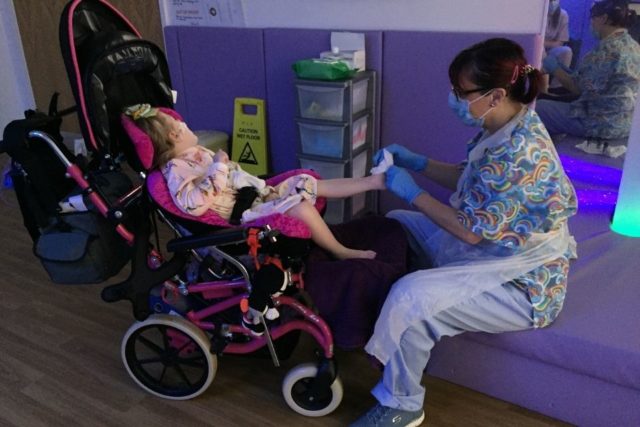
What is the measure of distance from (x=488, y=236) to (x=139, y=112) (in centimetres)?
116

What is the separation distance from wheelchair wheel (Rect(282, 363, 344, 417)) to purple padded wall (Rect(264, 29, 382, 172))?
1488mm

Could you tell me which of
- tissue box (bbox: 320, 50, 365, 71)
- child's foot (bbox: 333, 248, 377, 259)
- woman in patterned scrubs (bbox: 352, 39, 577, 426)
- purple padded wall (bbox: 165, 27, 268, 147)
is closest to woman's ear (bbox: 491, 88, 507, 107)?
woman in patterned scrubs (bbox: 352, 39, 577, 426)

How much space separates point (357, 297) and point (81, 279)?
0.91 meters

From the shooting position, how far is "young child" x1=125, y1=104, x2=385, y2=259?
66.9 inches

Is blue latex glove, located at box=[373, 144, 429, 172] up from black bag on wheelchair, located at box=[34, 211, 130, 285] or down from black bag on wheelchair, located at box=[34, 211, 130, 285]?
up

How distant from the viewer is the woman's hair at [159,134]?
1736 mm

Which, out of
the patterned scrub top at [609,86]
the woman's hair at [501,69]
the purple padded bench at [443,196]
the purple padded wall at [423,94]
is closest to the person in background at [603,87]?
the patterned scrub top at [609,86]

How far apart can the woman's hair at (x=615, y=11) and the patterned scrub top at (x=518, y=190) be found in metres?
1.24

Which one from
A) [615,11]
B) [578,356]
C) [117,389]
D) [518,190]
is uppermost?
[615,11]

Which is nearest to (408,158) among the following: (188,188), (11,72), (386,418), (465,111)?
(465,111)

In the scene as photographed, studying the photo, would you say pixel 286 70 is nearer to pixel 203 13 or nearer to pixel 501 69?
pixel 203 13

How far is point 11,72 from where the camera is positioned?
178 inches

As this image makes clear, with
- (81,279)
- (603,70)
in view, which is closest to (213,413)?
(81,279)

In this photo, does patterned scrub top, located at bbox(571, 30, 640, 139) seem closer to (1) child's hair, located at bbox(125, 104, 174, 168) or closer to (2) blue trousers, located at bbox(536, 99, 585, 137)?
(2) blue trousers, located at bbox(536, 99, 585, 137)
